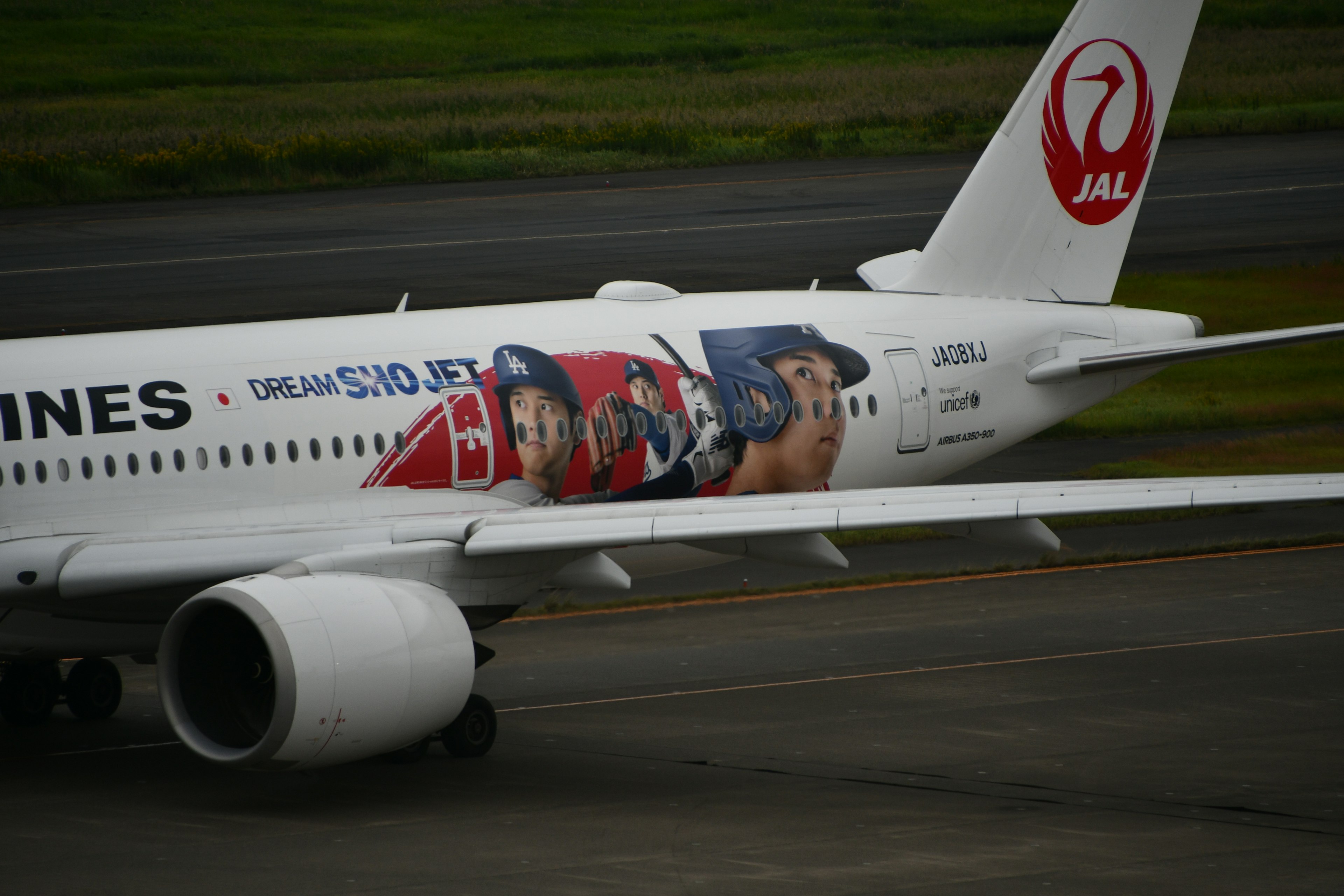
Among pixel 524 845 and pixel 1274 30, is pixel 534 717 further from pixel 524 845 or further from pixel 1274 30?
pixel 1274 30

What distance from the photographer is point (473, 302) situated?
42.9 metres

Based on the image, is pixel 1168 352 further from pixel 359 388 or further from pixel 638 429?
pixel 359 388

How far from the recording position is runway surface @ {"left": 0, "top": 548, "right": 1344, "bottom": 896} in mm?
14594

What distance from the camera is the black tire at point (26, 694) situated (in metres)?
20.2

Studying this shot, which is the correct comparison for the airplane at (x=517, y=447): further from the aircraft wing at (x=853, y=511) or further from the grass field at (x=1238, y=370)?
the grass field at (x=1238, y=370)

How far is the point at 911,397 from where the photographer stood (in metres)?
23.1

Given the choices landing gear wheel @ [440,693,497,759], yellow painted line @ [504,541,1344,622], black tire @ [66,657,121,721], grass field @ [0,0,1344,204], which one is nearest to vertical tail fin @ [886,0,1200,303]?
yellow painted line @ [504,541,1344,622]

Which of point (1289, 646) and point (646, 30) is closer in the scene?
point (1289, 646)

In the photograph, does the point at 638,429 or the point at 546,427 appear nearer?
the point at 546,427

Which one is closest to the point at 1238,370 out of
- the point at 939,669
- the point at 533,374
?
the point at 939,669

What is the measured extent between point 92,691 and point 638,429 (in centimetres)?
687

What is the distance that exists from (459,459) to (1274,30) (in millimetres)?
89965

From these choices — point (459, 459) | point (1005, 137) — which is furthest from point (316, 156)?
point (459, 459)

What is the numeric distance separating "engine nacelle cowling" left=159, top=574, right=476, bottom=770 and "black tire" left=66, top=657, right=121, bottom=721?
4.59m
